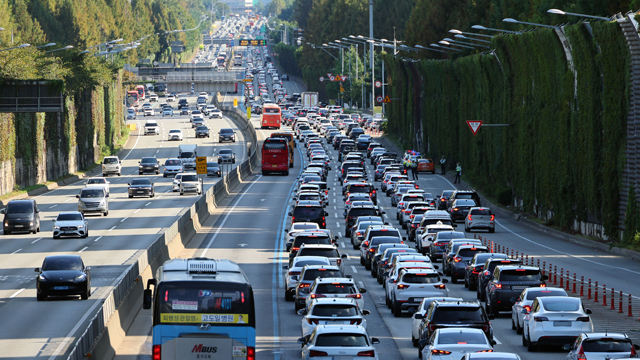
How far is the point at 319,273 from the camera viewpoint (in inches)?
1142

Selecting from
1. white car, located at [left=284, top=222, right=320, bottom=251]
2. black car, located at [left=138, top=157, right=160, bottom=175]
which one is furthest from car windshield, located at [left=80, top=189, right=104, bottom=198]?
black car, located at [left=138, top=157, right=160, bottom=175]

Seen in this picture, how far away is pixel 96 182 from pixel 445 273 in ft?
134

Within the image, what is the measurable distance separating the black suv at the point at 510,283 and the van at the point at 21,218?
97.5 ft

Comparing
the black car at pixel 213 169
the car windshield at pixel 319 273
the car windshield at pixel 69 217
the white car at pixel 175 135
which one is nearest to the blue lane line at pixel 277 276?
the car windshield at pixel 319 273

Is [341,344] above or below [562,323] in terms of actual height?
above

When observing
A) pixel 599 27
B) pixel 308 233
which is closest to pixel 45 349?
pixel 308 233

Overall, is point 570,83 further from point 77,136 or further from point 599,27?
point 77,136

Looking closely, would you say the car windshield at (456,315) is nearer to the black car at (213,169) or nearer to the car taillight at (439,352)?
the car taillight at (439,352)

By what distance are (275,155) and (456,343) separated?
67.0m

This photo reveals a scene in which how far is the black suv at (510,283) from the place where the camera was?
2748 cm

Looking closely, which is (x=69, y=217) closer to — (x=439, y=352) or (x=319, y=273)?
(x=319, y=273)

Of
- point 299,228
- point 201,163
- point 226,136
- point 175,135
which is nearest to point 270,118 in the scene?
point 226,136

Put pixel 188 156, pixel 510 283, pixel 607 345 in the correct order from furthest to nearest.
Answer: pixel 188 156, pixel 510 283, pixel 607 345

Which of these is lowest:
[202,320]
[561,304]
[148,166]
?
[148,166]
